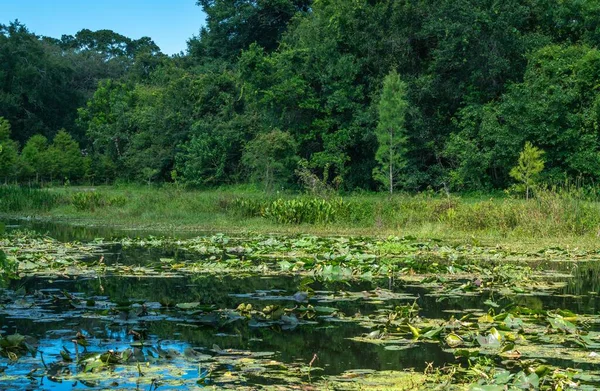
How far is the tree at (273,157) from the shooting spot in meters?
34.2

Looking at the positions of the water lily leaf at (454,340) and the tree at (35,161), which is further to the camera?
the tree at (35,161)

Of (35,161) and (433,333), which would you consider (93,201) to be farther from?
(433,333)

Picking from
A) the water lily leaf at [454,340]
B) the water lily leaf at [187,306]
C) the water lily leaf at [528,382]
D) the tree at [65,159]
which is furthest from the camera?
the tree at [65,159]

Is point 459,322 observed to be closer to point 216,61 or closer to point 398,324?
point 398,324

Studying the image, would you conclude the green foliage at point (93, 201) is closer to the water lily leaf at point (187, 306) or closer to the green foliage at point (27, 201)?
the green foliage at point (27, 201)

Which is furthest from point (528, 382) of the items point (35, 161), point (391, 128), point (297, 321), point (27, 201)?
point (35, 161)

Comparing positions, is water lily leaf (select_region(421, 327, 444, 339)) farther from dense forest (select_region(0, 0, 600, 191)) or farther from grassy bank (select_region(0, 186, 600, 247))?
dense forest (select_region(0, 0, 600, 191))

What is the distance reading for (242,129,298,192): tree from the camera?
1348 inches

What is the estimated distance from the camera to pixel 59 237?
56.7 ft

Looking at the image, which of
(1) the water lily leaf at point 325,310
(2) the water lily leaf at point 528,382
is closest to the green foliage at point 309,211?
(1) the water lily leaf at point 325,310

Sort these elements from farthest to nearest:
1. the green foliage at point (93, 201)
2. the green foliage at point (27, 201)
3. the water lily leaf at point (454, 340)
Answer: the green foliage at point (27, 201)
the green foliage at point (93, 201)
the water lily leaf at point (454, 340)

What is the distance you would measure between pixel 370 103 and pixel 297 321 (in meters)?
28.9

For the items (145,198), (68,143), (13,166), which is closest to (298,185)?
(145,198)

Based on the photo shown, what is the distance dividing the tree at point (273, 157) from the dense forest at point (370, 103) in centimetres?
9
